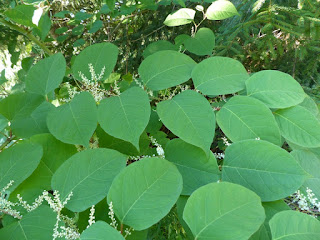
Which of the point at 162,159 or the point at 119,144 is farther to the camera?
the point at 119,144

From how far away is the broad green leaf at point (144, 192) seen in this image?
1.16ft

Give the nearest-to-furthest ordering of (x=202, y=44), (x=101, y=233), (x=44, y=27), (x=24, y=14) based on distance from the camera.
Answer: (x=101, y=233), (x=24, y=14), (x=202, y=44), (x=44, y=27)

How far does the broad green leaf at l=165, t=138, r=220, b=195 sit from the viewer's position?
0.42m

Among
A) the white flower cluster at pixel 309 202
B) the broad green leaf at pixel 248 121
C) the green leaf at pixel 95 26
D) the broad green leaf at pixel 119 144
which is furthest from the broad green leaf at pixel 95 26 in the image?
the white flower cluster at pixel 309 202

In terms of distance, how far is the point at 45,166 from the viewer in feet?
1.56

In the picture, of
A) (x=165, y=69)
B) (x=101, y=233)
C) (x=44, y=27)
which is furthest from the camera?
(x=44, y=27)

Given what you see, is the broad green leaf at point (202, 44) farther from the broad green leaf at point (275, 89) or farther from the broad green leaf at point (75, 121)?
the broad green leaf at point (75, 121)

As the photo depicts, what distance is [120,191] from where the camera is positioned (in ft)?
1.21

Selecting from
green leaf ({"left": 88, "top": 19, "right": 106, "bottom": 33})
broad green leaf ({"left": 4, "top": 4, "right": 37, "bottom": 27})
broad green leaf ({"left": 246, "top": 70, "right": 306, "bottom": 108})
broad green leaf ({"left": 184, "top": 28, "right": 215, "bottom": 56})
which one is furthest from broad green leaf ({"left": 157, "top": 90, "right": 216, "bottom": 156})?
green leaf ({"left": 88, "top": 19, "right": 106, "bottom": 33})

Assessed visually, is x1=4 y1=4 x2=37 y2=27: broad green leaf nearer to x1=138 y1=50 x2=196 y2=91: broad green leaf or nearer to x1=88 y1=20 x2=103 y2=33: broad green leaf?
x1=138 y1=50 x2=196 y2=91: broad green leaf

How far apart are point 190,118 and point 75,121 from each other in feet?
0.60

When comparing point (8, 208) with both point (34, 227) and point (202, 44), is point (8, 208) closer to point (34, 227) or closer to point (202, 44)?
point (34, 227)

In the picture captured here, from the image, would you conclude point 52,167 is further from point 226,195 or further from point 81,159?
point 226,195

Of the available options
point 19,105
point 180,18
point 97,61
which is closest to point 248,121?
point 97,61
